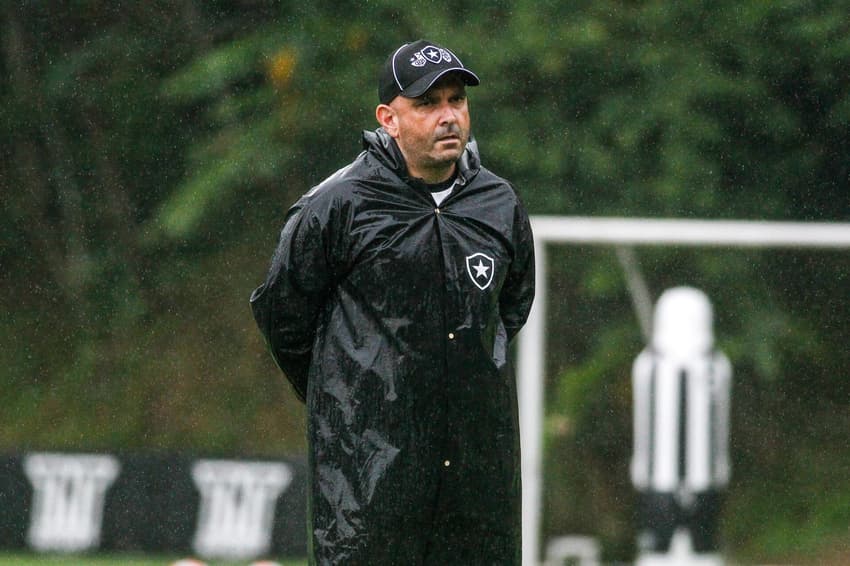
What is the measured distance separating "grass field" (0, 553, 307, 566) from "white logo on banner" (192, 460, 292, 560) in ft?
0.30

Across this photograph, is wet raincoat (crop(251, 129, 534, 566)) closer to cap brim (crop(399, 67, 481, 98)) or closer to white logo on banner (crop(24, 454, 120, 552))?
cap brim (crop(399, 67, 481, 98))

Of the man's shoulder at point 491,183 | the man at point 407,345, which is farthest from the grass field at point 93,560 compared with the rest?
the man's shoulder at point 491,183

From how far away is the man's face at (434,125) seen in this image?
324cm

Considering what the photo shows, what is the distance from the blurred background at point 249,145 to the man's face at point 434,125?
15.9ft

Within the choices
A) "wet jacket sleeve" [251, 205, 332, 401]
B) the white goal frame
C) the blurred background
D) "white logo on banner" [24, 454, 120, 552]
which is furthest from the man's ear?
the blurred background

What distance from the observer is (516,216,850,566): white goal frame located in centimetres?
570

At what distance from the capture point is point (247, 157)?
29.6 ft

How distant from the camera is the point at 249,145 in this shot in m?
9.05

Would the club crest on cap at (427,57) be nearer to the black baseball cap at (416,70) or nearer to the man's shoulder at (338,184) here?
the black baseball cap at (416,70)

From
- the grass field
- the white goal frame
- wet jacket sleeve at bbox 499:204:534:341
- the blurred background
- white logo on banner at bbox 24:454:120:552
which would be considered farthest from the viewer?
the blurred background

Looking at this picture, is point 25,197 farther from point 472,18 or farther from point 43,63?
point 472,18

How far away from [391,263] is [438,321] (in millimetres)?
162

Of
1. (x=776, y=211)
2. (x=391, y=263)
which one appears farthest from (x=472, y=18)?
(x=391, y=263)

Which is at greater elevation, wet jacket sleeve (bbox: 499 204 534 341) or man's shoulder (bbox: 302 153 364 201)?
man's shoulder (bbox: 302 153 364 201)
